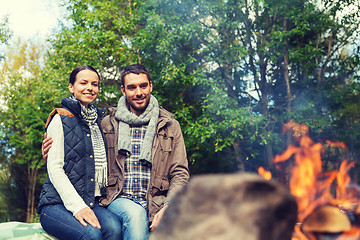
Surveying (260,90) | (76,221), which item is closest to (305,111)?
(260,90)

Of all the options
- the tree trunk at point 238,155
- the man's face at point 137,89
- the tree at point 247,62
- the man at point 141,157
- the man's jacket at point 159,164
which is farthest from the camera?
the tree trunk at point 238,155

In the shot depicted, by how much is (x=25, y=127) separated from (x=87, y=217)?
12.6m

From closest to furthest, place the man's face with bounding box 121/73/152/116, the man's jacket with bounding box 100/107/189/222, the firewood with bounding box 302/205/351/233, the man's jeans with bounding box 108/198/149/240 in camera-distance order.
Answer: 1. the firewood with bounding box 302/205/351/233
2. the man's jeans with bounding box 108/198/149/240
3. the man's jacket with bounding box 100/107/189/222
4. the man's face with bounding box 121/73/152/116

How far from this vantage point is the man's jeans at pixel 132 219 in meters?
2.74

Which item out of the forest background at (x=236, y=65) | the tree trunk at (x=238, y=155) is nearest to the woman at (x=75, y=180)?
the forest background at (x=236, y=65)

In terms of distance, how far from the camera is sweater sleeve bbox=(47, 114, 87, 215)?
2.68m

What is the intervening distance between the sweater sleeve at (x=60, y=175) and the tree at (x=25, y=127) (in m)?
9.66

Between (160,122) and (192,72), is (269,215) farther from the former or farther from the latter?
(192,72)

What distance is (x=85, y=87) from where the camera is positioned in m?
3.17

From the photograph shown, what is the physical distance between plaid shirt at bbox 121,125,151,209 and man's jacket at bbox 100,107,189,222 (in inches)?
2.0

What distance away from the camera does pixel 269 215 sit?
1.21 metres

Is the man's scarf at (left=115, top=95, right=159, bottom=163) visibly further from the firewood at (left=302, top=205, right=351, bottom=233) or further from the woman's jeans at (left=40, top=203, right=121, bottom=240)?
the firewood at (left=302, top=205, right=351, bottom=233)

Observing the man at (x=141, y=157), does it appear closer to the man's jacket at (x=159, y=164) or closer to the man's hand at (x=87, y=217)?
the man's jacket at (x=159, y=164)

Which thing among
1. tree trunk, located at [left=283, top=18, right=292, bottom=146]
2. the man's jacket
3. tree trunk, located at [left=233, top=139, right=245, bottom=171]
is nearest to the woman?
the man's jacket
